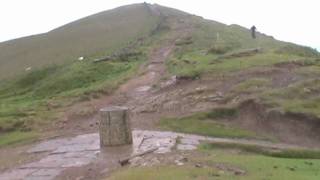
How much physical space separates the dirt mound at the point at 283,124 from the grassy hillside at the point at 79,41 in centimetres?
2668

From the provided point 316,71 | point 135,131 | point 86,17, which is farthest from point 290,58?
point 86,17

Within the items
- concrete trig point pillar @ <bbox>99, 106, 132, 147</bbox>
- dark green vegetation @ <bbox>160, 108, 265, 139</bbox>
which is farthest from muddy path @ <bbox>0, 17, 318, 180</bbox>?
dark green vegetation @ <bbox>160, 108, 265, 139</bbox>

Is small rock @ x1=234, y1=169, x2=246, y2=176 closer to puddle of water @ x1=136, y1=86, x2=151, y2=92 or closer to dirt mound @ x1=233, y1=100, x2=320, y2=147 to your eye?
dirt mound @ x1=233, y1=100, x2=320, y2=147

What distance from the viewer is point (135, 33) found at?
63.0 metres

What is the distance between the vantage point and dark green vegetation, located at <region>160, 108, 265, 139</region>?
2494 cm

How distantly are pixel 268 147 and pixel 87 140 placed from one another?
6.33 metres

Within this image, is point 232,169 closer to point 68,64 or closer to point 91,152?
point 91,152

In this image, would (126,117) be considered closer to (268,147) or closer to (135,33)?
(268,147)

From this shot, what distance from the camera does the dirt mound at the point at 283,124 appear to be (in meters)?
24.3

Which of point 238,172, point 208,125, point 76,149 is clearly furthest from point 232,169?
point 208,125

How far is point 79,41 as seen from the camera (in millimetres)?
65438

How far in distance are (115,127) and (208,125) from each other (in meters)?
4.34

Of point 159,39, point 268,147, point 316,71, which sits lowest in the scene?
point 268,147

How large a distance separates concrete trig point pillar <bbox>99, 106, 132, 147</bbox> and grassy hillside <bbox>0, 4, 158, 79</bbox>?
2912cm
